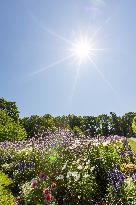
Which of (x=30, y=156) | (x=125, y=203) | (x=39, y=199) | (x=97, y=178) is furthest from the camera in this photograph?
(x=30, y=156)

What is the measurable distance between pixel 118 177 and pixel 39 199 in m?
2.09

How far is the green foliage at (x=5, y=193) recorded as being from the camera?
33.1ft

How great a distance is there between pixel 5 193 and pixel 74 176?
8.40ft

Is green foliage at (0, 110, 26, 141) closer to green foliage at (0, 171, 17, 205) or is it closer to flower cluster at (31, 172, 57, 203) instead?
green foliage at (0, 171, 17, 205)

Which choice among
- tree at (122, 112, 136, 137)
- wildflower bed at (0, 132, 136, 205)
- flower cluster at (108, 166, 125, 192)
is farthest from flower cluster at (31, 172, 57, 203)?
tree at (122, 112, 136, 137)

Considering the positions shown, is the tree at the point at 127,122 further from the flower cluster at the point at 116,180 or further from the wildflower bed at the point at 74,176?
the flower cluster at the point at 116,180

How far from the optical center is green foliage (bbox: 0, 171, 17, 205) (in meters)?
10.1

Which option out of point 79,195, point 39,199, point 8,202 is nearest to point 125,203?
point 79,195

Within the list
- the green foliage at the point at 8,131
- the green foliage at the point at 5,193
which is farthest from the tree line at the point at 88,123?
the green foliage at the point at 5,193

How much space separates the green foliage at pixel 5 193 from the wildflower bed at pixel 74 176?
10.7 inches

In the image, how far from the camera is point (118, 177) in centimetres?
916

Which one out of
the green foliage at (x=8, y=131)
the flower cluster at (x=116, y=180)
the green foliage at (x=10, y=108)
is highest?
the green foliage at (x=10, y=108)

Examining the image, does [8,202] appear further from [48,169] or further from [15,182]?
[15,182]

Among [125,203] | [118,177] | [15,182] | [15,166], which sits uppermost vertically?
[15,166]
